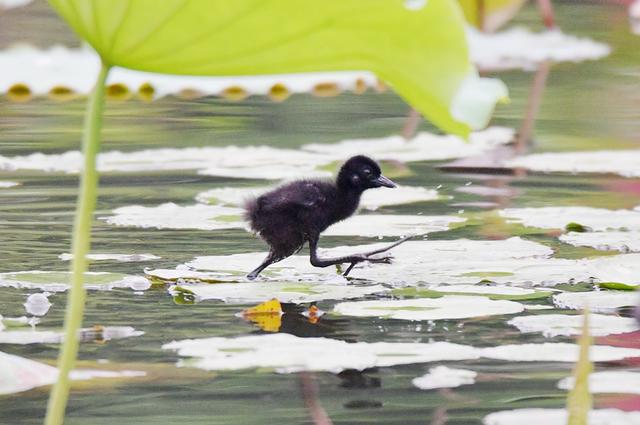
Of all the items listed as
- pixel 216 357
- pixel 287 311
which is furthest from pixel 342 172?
pixel 216 357

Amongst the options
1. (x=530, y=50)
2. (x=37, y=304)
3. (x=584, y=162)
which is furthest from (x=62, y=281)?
(x=530, y=50)

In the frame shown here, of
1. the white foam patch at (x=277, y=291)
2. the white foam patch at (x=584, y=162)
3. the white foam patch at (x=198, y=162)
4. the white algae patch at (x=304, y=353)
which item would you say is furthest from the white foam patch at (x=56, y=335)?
the white foam patch at (x=584, y=162)

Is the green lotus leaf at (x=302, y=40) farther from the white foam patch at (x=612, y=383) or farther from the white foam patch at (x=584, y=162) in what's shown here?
the white foam patch at (x=584, y=162)

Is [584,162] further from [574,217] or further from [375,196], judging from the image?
[574,217]

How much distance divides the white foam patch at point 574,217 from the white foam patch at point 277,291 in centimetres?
79

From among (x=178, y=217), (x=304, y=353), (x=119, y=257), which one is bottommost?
(x=304, y=353)

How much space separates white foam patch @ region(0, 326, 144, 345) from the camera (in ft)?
8.75

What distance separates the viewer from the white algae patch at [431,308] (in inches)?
113

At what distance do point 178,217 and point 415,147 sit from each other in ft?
5.02

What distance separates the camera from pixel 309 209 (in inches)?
148

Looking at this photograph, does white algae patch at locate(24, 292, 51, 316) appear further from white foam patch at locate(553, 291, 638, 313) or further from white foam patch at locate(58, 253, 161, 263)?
white foam patch at locate(553, 291, 638, 313)

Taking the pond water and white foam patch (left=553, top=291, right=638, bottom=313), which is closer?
the pond water

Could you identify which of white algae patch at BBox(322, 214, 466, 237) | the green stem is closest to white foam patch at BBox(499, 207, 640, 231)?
white algae patch at BBox(322, 214, 466, 237)

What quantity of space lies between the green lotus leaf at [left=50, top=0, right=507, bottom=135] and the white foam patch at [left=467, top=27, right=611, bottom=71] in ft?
21.8
